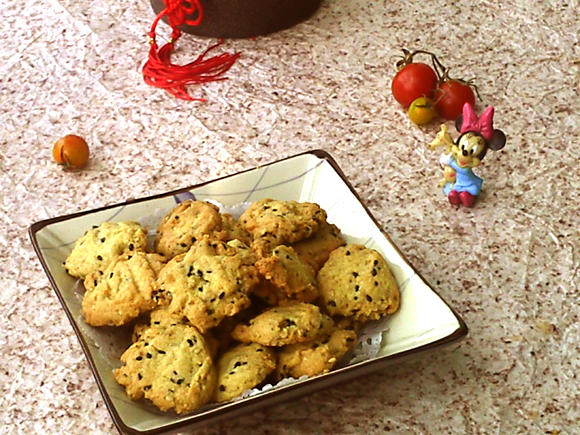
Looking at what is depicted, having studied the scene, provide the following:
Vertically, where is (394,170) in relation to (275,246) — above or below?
below

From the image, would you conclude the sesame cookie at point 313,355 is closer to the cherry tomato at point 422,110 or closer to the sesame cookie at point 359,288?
the sesame cookie at point 359,288

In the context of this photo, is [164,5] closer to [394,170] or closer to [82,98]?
[82,98]

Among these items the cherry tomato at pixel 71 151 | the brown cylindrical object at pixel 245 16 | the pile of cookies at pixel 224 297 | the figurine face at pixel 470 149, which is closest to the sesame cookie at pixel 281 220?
the pile of cookies at pixel 224 297

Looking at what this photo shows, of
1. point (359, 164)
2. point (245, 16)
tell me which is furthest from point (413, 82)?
point (245, 16)

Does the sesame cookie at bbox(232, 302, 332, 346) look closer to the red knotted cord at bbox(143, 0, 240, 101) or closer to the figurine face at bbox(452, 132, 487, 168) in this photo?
the figurine face at bbox(452, 132, 487, 168)

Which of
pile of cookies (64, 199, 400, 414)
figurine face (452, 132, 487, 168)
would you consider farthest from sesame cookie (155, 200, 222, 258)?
figurine face (452, 132, 487, 168)

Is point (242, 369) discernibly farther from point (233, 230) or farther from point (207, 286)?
point (233, 230)

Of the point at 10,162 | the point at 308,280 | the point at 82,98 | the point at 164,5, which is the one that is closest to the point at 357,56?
the point at 164,5
